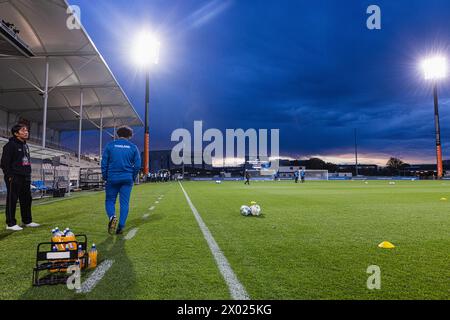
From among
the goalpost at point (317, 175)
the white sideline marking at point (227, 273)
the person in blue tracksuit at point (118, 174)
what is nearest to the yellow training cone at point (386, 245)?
the white sideline marking at point (227, 273)

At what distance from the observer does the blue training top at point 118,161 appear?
5859mm

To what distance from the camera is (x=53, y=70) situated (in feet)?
82.5

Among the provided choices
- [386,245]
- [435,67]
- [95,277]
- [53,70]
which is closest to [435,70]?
[435,67]

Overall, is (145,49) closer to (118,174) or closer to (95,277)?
(118,174)

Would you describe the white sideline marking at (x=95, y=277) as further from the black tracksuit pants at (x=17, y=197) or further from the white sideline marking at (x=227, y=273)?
the black tracksuit pants at (x=17, y=197)

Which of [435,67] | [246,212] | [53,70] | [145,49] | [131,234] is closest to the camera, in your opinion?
[131,234]

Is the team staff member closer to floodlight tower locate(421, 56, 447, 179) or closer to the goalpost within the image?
floodlight tower locate(421, 56, 447, 179)

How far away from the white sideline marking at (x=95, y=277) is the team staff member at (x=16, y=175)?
3.80 meters

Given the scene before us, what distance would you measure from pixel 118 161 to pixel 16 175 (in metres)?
2.60

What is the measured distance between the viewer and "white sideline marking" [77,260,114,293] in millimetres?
2972

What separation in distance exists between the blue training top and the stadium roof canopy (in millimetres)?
12009
